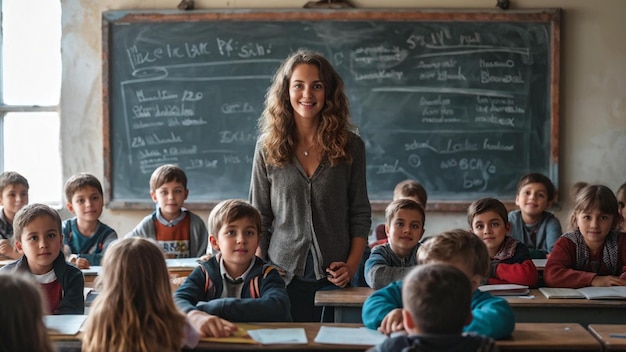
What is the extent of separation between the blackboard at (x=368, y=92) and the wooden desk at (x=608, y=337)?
10.1 ft

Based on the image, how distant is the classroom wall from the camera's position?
18.1 ft

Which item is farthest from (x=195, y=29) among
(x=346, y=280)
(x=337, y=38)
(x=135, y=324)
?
(x=135, y=324)

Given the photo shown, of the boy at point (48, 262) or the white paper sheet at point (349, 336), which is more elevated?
the boy at point (48, 262)

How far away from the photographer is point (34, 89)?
5.86 metres

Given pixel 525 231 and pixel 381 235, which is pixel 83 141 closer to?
pixel 381 235

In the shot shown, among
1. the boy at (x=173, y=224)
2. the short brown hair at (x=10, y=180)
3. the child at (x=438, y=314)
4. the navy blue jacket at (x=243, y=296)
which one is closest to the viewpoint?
the child at (x=438, y=314)

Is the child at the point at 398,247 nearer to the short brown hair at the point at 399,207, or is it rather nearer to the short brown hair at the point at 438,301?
the short brown hair at the point at 399,207

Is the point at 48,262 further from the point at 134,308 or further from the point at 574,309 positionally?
the point at 574,309

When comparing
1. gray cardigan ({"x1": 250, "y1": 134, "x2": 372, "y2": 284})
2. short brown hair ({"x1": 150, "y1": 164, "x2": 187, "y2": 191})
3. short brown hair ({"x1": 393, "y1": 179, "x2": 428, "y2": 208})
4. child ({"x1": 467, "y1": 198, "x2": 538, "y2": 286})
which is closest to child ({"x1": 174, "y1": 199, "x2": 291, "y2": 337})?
gray cardigan ({"x1": 250, "y1": 134, "x2": 372, "y2": 284})

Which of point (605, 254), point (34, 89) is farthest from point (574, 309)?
point (34, 89)

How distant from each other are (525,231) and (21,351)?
12.5 feet

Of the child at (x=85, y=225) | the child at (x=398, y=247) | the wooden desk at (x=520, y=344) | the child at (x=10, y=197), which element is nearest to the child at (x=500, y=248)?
the child at (x=398, y=247)

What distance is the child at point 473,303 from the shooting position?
240cm

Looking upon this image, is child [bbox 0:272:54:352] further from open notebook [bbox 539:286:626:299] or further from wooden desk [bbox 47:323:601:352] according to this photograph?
open notebook [bbox 539:286:626:299]
